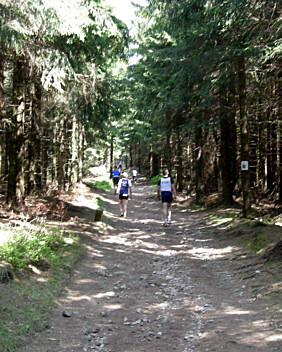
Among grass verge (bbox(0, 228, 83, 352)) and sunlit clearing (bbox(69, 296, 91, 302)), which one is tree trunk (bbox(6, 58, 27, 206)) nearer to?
grass verge (bbox(0, 228, 83, 352))

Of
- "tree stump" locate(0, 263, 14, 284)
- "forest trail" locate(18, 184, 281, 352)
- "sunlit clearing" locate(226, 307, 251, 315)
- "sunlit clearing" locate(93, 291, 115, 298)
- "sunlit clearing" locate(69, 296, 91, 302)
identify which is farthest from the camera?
"sunlit clearing" locate(93, 291, 115, 298)

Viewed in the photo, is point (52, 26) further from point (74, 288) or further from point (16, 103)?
point (74, 288)

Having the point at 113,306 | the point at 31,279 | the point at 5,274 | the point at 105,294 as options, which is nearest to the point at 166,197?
the point at 105,294

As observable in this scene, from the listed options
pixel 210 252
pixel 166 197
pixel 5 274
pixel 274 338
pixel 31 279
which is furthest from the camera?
pixel 166 197

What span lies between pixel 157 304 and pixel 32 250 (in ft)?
9.70

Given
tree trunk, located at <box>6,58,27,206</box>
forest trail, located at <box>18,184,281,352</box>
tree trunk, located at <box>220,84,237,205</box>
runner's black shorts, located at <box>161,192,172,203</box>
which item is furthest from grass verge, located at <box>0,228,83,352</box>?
tree trunk, located at <box>220,84,237,205</box>

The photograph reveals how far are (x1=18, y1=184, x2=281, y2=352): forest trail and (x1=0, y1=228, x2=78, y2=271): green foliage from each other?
69 centimetres

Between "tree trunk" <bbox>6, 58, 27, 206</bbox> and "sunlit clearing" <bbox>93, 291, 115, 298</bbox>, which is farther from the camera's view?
"tree trunk" <bbox>6, 58, 27, 206</bbox>

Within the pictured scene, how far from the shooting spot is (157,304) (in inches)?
238

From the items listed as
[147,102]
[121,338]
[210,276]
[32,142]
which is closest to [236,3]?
[210,276]

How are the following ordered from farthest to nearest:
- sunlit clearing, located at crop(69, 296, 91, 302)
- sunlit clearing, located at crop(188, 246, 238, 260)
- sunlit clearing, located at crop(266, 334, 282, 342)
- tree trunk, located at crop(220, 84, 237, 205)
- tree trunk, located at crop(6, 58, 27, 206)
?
tree trunk, located at crop(220, 84, 237, 205) → tree trunk, located at crop(6, 58, 27, 206) → sunlit clearing, located at crop(188, 246, 238, 260) → sunlit clearing, located at crop(69, 296, 91, 302) → sunlit clearing, located at crop(266, 334, 282, 342)

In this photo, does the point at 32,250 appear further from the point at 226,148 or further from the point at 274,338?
the point at 226,148

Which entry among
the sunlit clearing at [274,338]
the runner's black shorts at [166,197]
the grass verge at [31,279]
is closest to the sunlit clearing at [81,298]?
the grass verge at [31,279]

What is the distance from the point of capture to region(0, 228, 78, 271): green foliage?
6543 millimetres
